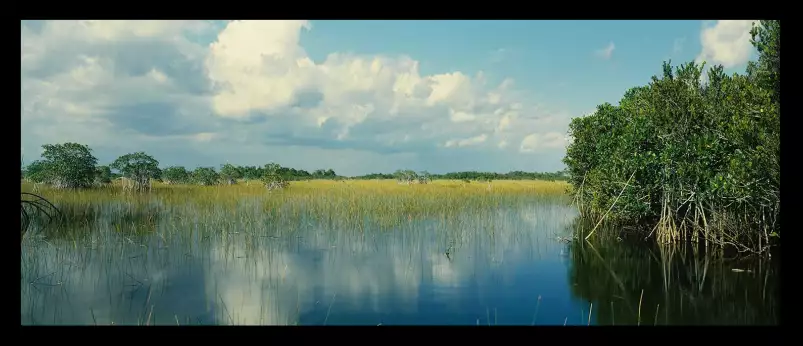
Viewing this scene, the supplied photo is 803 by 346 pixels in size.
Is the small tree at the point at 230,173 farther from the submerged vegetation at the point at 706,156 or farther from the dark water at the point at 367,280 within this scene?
the submerged vegetation at the point at 706,156

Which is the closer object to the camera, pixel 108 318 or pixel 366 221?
pixel 108 318

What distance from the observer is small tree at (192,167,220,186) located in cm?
1755

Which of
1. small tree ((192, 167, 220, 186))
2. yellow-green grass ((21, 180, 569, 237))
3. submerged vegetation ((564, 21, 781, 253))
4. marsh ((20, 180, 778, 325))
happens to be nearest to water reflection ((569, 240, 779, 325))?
marsh ((20, 180, 778, 325))

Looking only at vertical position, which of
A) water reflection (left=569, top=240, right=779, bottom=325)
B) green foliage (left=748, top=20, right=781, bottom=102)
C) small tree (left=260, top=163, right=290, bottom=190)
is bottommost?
water reflection (left=569, top=240, right=779, bottom=325)

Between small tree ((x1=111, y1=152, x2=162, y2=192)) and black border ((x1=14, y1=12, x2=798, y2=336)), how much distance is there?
38.2ft

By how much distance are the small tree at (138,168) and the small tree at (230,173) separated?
460cm

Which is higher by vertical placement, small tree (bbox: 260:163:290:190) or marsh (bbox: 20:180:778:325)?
small tree (bbox: 260:163:290:190)

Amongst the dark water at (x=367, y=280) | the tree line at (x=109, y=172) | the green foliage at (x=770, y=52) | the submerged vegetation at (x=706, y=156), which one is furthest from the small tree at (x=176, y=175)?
the green foliage at (x=770, y=52)

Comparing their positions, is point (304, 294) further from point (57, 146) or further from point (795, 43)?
point (57, 146)

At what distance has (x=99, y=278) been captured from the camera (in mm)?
6223

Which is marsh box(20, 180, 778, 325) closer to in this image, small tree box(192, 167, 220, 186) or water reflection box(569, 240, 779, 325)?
water reflection box(569, 240, 779, 325)
